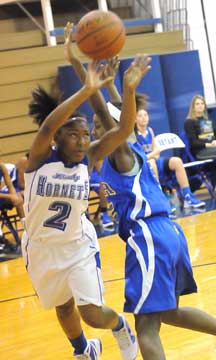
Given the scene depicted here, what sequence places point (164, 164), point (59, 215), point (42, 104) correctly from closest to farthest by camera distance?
point (59, 215) < point (42, 104) < point (164, 164)

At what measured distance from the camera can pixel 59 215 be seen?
3.40m

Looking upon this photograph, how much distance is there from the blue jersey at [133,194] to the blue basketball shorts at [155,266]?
4 centimetres

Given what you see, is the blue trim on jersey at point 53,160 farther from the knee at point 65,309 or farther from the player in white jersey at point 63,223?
the knee at point 65,309

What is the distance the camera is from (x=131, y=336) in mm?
3709

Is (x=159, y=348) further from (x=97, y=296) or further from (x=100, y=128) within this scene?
(x=100, y=128)

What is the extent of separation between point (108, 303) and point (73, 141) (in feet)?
6.46

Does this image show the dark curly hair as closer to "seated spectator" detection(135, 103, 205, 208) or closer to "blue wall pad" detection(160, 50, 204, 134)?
"seated spectator" detection(135, 103, 205, 208)

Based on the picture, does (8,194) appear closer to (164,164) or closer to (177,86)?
(164,164)

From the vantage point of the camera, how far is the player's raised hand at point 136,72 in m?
3.03

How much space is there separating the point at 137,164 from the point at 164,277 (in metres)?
0.53

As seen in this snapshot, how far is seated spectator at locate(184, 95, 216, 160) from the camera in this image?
950 cm

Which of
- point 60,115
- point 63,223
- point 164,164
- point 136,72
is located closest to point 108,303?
point 63,223

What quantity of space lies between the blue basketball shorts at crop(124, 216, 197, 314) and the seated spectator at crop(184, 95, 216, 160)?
6.34 metres

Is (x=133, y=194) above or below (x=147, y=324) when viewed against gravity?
above
